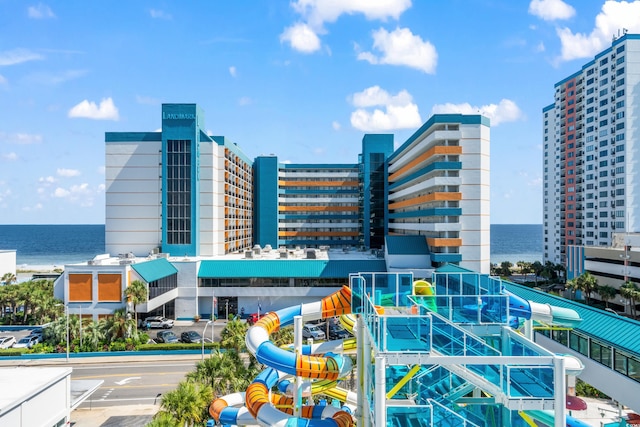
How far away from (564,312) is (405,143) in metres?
54.8

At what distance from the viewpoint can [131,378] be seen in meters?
42.8

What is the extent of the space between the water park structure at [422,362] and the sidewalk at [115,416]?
1016cm

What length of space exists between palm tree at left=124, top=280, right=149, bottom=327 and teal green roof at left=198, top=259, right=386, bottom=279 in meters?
10.3

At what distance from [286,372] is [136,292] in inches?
1607

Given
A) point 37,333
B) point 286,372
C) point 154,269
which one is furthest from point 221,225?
point 286,372

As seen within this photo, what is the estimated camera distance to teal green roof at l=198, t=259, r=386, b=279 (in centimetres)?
6662

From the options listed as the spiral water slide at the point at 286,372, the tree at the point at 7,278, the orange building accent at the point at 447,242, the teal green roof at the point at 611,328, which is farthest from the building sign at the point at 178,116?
the teal green roof at the point at 611,328

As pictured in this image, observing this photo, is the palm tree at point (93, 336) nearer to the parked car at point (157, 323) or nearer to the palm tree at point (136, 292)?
the palm tree at point (136, 292)

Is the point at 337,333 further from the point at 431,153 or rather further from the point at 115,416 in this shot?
the point at 115,416

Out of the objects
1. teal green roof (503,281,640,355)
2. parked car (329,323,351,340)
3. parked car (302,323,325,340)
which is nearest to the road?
parked car (302,323,325,340)

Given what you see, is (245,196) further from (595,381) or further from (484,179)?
(595,381)

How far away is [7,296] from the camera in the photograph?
200ft

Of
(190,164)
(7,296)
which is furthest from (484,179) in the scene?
(7,296)

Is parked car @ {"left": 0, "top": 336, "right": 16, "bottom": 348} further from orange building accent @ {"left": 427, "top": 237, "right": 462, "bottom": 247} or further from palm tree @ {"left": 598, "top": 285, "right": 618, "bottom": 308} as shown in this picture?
palm tree @ {"left": 598, "top": 285, "right": 618, "bottom": 308}
